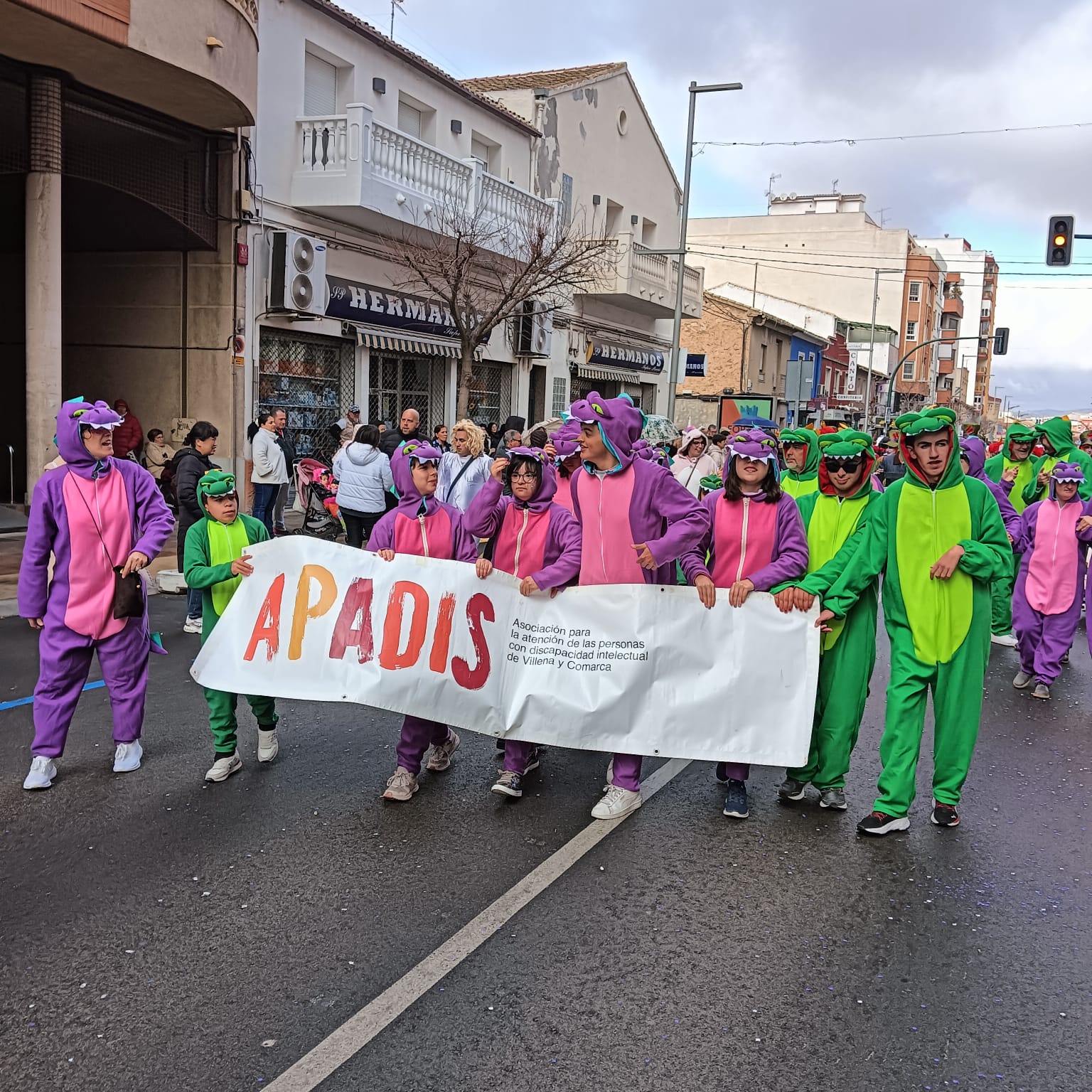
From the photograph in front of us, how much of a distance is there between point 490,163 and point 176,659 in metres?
17.5

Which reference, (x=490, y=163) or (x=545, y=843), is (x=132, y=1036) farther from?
(x=490, y=163)

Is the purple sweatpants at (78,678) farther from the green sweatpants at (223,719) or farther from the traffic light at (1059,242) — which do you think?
the traffic light at (1059,242)

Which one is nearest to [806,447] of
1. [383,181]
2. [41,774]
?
[41,774]

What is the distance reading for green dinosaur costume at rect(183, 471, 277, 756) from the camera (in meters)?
5.48

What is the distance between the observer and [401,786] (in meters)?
5.26

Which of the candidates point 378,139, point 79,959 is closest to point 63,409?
point 79,959

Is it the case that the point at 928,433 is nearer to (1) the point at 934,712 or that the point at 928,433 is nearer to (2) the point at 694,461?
(1) the point at 934,712

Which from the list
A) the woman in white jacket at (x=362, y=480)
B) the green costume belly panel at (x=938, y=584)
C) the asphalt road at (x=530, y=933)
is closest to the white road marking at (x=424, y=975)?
the asphalt road at (x=530, y=933)

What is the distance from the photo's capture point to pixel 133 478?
5.59 meters

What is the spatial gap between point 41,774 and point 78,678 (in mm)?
495

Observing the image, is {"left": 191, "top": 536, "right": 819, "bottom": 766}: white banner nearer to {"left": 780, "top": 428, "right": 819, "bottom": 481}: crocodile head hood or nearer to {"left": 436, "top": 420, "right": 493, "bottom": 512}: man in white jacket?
{"left": 780, "top": 428, "right": 819, "bottom": 481}: crocodile head hood

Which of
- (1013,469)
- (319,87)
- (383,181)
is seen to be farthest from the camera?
(319,87)

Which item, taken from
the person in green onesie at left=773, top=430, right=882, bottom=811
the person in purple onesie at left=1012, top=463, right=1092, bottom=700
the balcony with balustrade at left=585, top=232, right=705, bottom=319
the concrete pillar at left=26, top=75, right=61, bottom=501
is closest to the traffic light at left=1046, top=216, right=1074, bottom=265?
the balcony with balustrade at left=585, top=232, right=705, bottom=319

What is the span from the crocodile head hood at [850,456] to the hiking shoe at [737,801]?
60.8 inches
